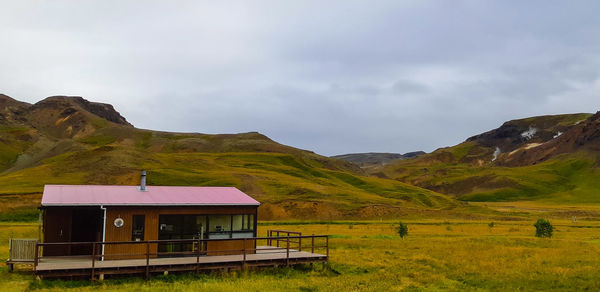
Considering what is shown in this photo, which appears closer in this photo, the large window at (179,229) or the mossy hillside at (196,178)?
the large window at (179,229)

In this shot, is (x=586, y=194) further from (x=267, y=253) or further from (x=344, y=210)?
(x=267, y=253)

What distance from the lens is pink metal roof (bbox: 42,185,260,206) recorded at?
86.9 feet

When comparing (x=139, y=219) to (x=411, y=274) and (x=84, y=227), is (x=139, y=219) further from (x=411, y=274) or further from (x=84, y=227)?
(x=411, y=274)

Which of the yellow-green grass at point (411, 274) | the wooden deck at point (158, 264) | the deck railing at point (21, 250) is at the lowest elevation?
the yellow-green grass at point (411, 274)

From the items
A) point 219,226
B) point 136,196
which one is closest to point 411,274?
point 219,226

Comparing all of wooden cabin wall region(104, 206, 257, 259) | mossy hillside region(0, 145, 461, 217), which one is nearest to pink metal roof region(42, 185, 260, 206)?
wooden cabin wall region(104, 206, 257, 259)

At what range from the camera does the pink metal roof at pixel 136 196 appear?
26478 mm

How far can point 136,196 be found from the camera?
93.9ft

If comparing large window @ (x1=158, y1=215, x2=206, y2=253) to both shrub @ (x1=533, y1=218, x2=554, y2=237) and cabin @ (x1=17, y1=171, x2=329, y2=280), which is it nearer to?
cabin @ (x1=17, y1=171, x2=329, y2=280)

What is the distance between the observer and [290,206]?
293 feet

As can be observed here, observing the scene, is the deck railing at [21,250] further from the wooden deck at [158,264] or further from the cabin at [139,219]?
the cabin at [139,219]

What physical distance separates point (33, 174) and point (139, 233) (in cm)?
9274

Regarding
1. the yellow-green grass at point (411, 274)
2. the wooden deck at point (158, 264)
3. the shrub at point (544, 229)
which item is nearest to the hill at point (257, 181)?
the shrub at point (544, 229)

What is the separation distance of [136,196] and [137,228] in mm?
2196
